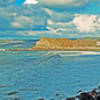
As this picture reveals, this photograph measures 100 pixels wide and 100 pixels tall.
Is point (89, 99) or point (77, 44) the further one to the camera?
point (77, 44)

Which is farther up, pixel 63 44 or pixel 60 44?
pixel 60 44

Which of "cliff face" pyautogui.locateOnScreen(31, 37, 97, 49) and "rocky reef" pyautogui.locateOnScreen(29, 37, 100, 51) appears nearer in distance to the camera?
"rocky reef" pyautogui.locateOnScreen(29, 37, 100, 51)

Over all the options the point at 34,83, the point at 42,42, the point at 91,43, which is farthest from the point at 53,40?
the point at 34,83

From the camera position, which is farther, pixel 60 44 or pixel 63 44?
pixel 63 44

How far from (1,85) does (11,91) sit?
137 inches

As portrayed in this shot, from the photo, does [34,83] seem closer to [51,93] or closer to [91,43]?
[51,93]

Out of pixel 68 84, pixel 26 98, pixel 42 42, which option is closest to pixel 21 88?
pixel 26 98

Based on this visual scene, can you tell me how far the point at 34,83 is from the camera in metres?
25.1

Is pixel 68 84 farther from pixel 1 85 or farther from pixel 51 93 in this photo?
pixel 1 85

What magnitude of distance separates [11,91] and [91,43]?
515 ft

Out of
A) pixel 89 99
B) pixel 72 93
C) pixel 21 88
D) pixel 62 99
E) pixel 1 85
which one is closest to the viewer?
pixel 89 99

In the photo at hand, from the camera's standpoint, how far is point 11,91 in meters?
21.0

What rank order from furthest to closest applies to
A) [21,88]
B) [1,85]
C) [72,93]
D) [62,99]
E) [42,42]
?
[42,42] → [1,85] → [21,88] → [72,93] → [62,99]

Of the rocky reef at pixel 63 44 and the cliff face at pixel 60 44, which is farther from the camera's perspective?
the cliff face at pixel 60 44
